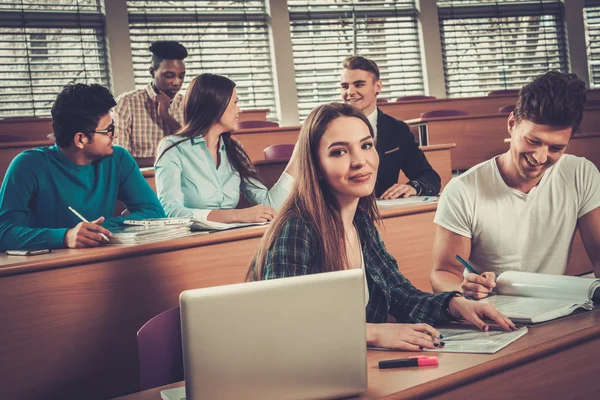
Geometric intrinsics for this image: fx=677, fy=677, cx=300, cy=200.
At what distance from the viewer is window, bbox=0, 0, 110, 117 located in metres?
6.63

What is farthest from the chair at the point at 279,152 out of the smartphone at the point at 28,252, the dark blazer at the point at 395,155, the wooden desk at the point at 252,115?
the smartphone at the point at 28,252

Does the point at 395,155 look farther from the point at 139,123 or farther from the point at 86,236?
the point at 86,236

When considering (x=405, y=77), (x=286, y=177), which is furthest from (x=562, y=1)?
(x=286, y=177)

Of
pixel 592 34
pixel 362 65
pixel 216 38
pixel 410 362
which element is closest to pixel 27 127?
pixel 216 38

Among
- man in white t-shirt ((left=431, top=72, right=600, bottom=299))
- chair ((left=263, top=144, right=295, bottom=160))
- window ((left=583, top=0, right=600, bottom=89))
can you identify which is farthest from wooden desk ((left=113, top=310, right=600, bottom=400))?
window ((left=583, top=0, right=600, bottom=89))

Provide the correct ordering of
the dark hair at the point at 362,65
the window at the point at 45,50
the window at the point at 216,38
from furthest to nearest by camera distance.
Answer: the window at the point at 216,38
the window at the point at 45,50
the dark hair at the point at 362,65

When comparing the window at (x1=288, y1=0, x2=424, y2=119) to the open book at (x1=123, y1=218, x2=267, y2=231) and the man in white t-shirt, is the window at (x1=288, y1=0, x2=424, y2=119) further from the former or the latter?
the man in white t-shirt

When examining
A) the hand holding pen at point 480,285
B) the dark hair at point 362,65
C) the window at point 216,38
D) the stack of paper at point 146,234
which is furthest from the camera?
the window at point 216,38

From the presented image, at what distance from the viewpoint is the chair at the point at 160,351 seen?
1.29m

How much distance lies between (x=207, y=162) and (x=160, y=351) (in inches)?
60.8

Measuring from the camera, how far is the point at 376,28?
8.27 meters

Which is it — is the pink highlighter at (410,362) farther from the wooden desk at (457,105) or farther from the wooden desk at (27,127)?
the wooden desk at (457,105)

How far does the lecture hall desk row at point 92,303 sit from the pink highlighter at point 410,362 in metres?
1.00

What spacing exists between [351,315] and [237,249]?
45.8 inches
